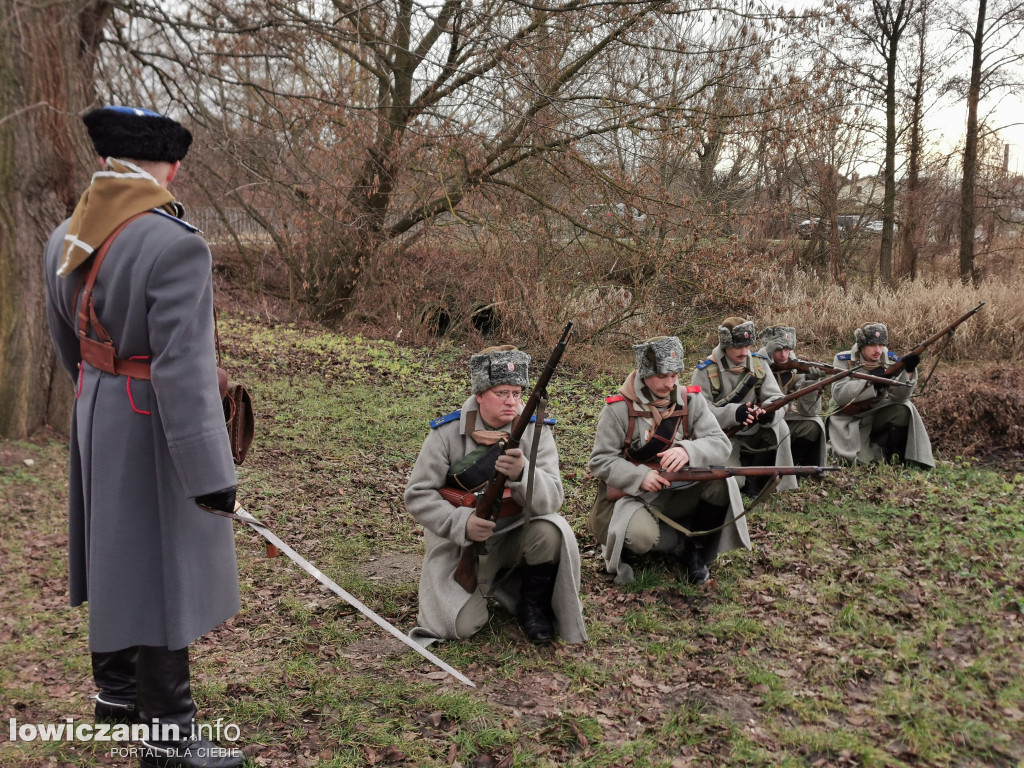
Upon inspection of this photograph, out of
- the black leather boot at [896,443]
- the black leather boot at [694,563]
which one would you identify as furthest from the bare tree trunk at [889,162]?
the black leather boot at [694,563]

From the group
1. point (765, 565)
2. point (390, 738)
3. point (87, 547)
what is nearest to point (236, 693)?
point (390, 738)

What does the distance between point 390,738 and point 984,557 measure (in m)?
4.44

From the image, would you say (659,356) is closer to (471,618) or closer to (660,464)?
(660,464)

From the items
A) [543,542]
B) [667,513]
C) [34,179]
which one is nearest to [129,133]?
[543,542]

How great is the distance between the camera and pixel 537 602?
4887 mm

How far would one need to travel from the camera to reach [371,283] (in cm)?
1731

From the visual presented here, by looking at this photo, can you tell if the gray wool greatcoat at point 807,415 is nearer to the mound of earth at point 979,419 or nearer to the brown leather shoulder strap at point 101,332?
the mound of earth at point 979,419

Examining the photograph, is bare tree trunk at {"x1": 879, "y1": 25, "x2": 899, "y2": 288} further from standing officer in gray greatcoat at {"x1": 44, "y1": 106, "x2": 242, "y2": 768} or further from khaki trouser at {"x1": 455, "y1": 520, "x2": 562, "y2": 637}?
standing officer in gray greatcoat at {"x1": 44, "y1": 106, "x2": 242, "y2": 768}

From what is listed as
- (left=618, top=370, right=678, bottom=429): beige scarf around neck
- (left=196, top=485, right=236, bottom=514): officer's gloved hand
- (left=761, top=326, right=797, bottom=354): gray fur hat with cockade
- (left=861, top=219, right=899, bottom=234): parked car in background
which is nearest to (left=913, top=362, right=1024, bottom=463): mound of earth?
(left=761, top=326, right=797, bottom=354): gray fur hat with cockade

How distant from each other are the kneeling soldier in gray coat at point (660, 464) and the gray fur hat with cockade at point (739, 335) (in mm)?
1925

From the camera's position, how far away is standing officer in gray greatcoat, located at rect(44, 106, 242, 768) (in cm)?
303

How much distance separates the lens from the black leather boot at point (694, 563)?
5707 millimetres

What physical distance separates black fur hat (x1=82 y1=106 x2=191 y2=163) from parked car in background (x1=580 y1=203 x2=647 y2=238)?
31.7 ft

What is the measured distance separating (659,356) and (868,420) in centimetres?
447
